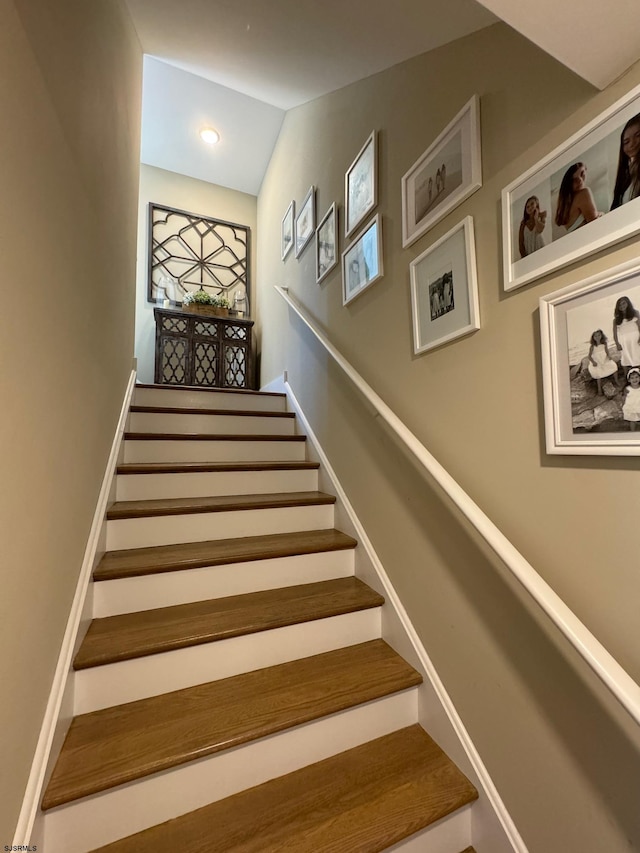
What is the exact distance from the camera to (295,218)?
2.64 m

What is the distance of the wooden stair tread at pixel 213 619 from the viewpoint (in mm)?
1078

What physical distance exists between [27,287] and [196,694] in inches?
46.4

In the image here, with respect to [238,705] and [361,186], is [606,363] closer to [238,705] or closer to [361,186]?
[238,705]

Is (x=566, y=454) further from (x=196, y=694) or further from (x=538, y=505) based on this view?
(x=196, y=694)

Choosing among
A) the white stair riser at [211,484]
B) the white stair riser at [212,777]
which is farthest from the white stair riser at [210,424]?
the white stair riser at [212,777]

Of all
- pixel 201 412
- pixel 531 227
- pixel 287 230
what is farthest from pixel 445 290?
pixel 287 230

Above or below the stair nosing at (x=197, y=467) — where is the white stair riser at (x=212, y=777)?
below

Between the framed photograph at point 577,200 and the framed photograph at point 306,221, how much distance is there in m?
1.63

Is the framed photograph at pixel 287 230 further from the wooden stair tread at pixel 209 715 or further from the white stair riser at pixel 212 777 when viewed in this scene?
the white stair riser at pixel 212 777

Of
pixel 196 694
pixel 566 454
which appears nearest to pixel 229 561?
pixel 196 694

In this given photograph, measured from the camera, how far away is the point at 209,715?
3.34 feet

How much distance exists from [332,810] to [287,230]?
3.16m

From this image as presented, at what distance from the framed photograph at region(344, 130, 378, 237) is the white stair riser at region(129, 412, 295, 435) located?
4.05 ft

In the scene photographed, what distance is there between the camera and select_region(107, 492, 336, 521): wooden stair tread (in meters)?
1.50
